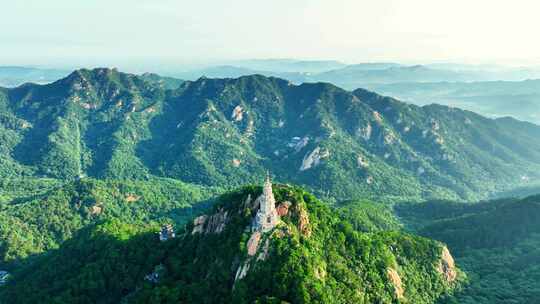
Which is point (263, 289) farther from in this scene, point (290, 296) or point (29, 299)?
point (29, 299)

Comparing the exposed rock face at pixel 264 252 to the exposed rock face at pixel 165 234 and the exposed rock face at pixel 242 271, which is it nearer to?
the exposed rock face at pixel 242 271

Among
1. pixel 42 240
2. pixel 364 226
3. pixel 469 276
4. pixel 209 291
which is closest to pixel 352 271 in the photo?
pixel 209 291

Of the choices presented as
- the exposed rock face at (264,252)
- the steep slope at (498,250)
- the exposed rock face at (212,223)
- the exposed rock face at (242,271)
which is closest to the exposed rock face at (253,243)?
the exposed rock face at (264,252)

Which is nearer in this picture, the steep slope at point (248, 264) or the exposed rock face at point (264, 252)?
the steep slope at point (248, 264)

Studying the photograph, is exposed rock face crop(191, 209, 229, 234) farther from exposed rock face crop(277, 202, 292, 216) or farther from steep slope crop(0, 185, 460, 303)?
exposed rock face crop(277, 202, 292, 216)

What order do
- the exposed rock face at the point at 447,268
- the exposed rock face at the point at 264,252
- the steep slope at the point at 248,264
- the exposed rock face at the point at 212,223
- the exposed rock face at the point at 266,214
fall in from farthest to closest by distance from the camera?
the exposed rock face at the point at 447,268 < the exposed rock face at the point at 212,223 < the exposed rock face at the point at 266,214 < the exposed rock face at the point at 264,252 < the steep slope at the point at 248,264

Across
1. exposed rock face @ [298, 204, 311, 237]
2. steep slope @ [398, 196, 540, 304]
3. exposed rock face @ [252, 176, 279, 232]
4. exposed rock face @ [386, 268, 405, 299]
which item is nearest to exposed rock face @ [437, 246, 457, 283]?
steep slope @ [398, 196, 540, 304]

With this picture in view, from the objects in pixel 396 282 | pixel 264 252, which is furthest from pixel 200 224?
pixel 396 282
